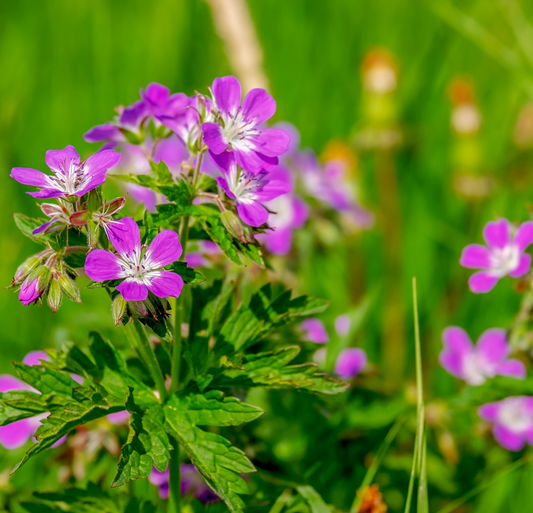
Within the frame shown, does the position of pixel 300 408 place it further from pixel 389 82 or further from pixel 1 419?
pixel 389 82

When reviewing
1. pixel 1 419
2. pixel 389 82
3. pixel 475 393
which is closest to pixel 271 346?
pixel 475 393

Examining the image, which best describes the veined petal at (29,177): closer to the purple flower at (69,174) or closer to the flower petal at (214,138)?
the purple flower at (69,174)

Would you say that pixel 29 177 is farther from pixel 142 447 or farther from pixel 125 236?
pixel 142 447

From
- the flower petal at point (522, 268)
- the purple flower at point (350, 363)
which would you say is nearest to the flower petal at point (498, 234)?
the flower petal at point (522, 268)

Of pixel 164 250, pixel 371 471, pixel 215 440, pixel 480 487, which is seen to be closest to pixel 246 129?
pixel 164 250

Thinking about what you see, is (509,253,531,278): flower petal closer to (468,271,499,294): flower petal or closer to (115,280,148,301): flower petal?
(468,271,499,294): flower petal
